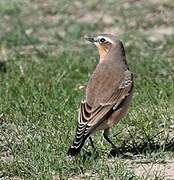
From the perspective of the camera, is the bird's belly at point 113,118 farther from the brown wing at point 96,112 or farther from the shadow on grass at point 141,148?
the shadow on grass at point 141,148

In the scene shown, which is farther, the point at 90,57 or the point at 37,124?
the point at 90,57

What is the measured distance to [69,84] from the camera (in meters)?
11.8

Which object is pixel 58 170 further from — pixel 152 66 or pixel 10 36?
pixel 10 36

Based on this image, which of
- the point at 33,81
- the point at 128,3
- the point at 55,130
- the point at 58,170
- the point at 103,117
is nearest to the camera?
the point at 58,170

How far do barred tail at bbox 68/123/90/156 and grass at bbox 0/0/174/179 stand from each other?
108 millimetres

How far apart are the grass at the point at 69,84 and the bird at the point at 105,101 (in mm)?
232

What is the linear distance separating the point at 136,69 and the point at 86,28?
2711mm

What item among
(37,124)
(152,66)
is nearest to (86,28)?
(152,66)

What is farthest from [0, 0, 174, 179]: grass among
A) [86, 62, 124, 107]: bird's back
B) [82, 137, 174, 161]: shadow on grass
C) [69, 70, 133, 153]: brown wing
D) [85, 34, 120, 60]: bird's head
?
[85, 34, 120, 60]: bird's head

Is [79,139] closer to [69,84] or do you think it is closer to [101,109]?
[101,109]

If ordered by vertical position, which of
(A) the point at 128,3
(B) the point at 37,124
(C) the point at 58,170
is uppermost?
(C) the point at 58,170

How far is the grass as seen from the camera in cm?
810

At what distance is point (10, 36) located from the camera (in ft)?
47.3

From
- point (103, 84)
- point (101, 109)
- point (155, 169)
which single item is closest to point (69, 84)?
point (103, 84)
